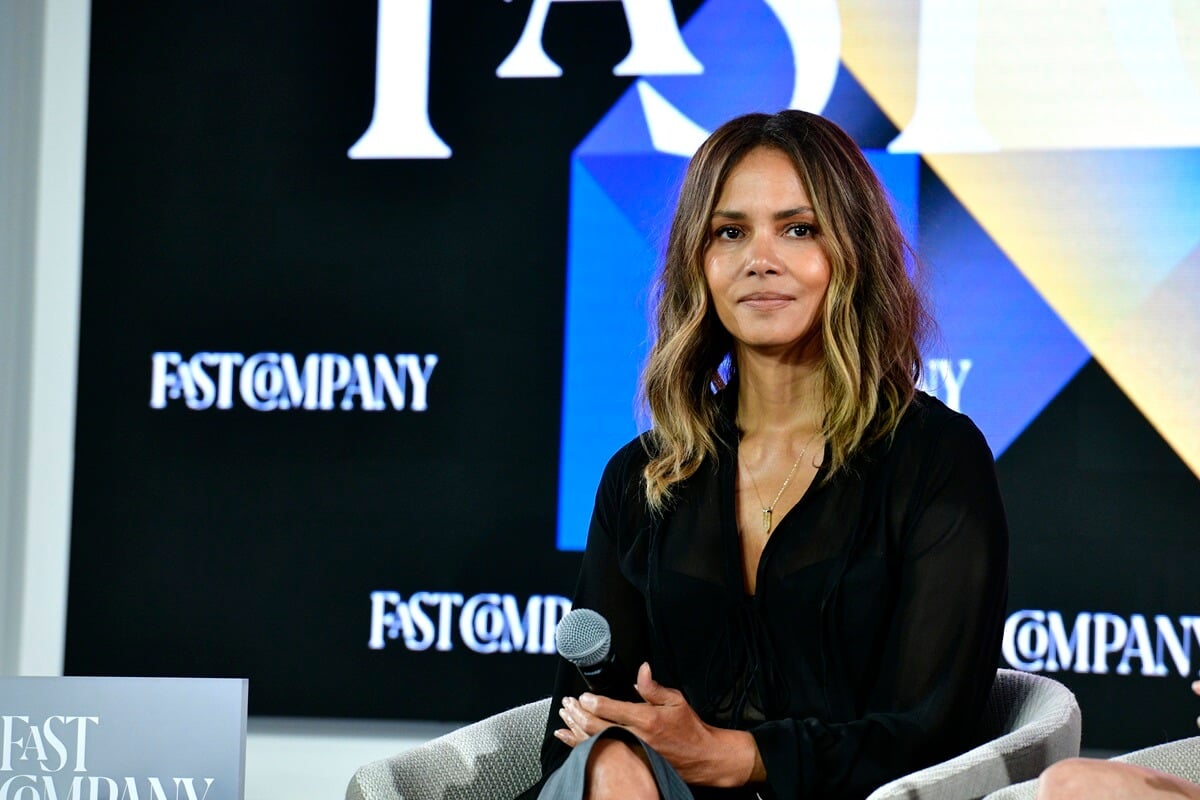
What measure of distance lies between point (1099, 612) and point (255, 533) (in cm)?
194

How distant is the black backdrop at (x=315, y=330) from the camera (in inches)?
134

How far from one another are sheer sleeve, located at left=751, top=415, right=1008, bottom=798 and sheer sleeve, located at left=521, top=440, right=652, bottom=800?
296 mm

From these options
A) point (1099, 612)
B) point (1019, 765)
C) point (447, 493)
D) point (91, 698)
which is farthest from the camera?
point (447, 493)

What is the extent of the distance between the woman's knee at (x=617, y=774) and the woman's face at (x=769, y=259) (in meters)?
0.65

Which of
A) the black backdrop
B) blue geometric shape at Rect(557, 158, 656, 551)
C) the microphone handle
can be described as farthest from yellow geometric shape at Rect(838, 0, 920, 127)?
the microphone handle

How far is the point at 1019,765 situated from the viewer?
1.84 metres

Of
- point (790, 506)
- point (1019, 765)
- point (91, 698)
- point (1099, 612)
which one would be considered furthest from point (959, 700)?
point (1099, 612)

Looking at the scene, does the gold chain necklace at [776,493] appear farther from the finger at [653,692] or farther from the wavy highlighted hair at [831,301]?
the finger at [653,692]

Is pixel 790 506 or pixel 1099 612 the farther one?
pixel 1099 612

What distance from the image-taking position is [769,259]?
2109 millimetres

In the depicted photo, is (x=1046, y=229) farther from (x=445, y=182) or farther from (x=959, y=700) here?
(x=959, y=700)

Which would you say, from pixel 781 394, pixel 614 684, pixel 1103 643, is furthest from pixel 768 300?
pixel 1103 643

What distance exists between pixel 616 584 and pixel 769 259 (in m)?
0.54

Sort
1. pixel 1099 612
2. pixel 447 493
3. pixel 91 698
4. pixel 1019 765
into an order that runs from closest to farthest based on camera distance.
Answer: pixel 1019 765 → pixel 91 698 → pixel 1099 612 → pixel 447 493
